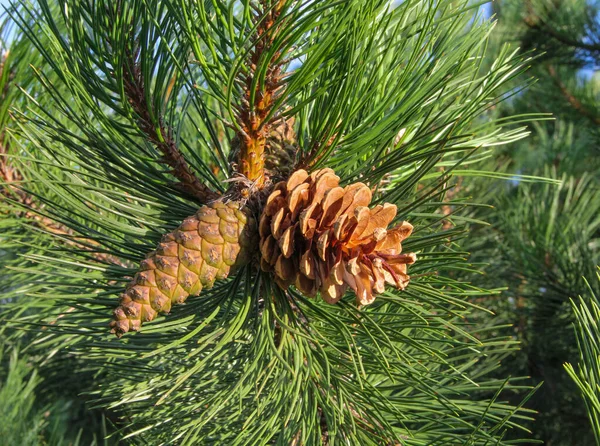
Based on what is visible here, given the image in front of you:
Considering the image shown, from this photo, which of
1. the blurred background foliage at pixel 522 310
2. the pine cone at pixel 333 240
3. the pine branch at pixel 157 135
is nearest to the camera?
the pine cone at pixel 333 240

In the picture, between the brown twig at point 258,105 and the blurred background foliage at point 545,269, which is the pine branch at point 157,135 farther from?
the blurred background foliage at point 545,269

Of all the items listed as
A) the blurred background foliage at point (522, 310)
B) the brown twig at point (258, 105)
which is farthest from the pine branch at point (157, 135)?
the blurred background foliage at point (522, 310)

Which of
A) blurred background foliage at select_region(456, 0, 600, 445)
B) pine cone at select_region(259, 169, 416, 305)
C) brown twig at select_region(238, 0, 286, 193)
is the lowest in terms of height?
blurred background foliage at select_region(456, 0, 600, 445)

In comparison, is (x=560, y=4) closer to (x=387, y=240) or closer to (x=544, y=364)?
(x=544, y=364)

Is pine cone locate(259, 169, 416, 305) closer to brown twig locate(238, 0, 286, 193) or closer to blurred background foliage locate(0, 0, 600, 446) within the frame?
brown twig locate(238, 0, 286, 193)

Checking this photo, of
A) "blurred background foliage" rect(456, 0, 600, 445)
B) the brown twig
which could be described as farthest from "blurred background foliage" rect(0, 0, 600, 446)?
the brown twig

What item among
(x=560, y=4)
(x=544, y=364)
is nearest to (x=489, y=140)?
(x=544, y=364)

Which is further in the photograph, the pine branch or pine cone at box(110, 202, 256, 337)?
the pine branch
